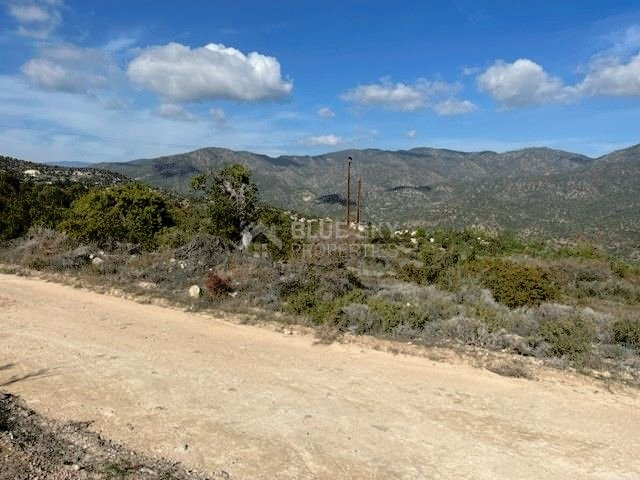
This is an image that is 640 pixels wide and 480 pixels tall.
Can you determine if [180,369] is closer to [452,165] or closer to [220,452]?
[220,452]

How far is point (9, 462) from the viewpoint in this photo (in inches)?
189

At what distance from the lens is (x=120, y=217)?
20.7m

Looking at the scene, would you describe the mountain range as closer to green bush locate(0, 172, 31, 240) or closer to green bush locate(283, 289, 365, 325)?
green bush locate(0, 172, 31, 240)

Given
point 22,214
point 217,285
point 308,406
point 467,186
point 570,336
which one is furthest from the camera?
point 467,186

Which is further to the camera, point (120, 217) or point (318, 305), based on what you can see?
point (120, 217)

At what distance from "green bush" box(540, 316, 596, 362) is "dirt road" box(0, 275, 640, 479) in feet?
3.76

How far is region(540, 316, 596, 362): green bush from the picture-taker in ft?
30.1

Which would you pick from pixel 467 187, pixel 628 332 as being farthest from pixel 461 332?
pixel 467 187

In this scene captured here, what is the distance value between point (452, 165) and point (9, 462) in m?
120

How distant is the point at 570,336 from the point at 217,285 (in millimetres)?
8066

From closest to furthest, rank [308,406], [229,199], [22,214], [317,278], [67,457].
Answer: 1. [67,457]
2. [308,406]
3. [317,278]
4. [229,199]
5. [22,214]

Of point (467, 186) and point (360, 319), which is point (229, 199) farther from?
point (467, 186)

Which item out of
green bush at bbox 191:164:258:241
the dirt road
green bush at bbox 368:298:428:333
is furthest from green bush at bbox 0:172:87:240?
green bush at bbox 368:298:428:333

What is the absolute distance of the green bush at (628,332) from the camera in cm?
986
